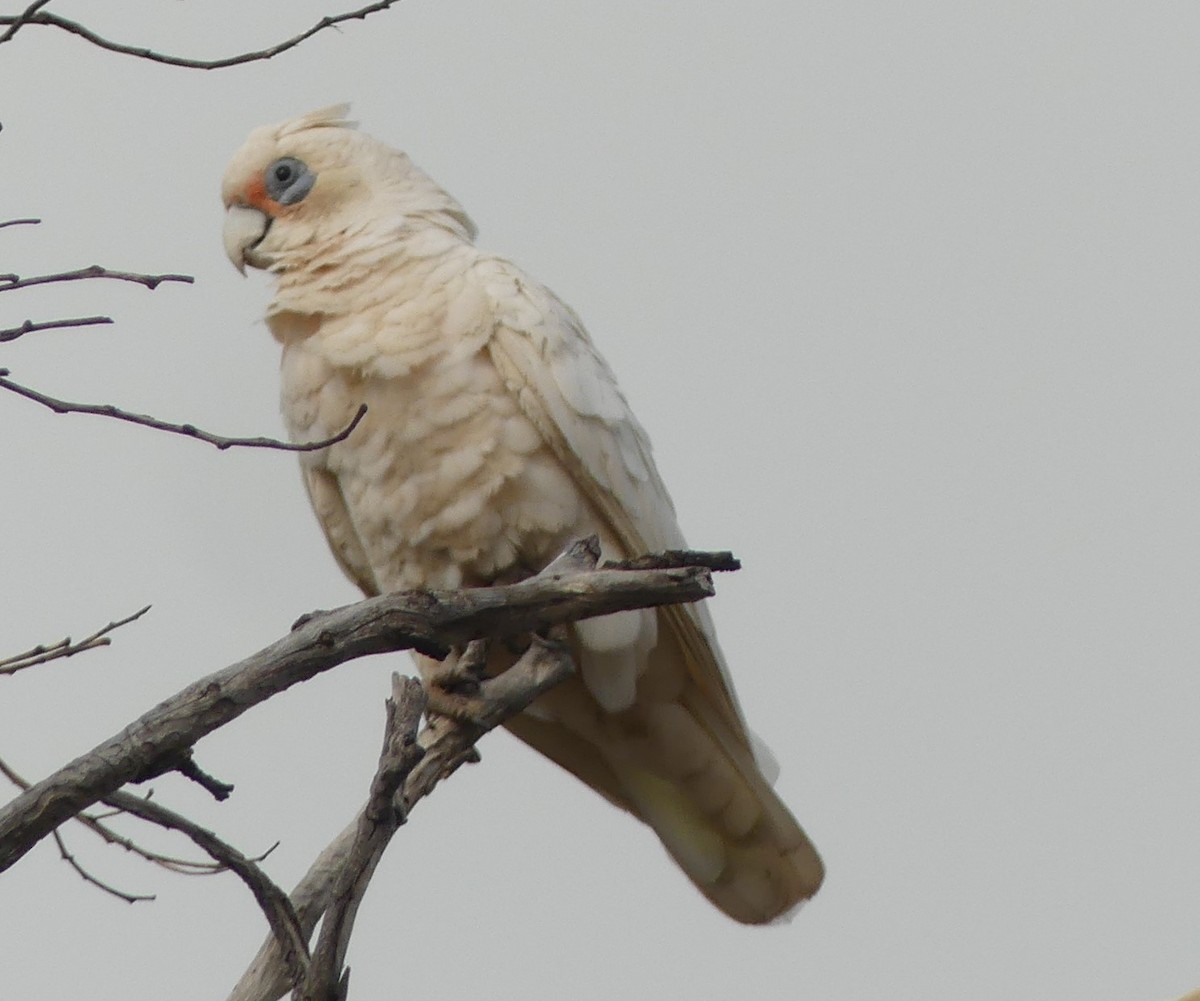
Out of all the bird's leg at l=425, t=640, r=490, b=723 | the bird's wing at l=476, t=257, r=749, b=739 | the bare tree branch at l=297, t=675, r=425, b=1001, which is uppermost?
the bird's wing at l=476, t=257, r=749, b=739

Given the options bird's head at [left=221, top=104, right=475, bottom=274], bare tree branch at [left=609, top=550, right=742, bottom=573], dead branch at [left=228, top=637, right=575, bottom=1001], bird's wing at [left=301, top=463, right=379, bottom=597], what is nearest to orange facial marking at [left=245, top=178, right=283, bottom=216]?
bird's head at [left=221, top=104, right=475, bottom=274]

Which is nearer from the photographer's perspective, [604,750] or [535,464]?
[535,464]

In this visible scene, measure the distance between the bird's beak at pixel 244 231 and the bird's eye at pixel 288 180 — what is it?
0.23ft

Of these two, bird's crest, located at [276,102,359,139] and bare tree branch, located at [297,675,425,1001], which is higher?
bird's crest, located at [276,102,359,139]

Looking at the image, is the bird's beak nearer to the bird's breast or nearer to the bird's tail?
the bird's breast

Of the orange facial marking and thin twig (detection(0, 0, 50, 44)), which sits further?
the orange facial marking

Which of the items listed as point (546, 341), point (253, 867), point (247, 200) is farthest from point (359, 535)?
point (253, 867)

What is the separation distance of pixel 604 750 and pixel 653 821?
22cm

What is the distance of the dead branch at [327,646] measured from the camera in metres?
2.13

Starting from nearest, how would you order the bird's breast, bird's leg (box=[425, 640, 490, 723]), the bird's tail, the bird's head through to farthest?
bird's leg (box=[425, 640, 490, 723]) < the bird's breast < the bird's tail < the bird's head

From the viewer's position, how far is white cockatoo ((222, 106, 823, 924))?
3.47 meters

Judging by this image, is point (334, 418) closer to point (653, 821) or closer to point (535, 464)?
point (535, 464)

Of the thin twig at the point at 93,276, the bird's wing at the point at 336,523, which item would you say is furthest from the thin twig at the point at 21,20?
the bird's wing at the point at 336,523

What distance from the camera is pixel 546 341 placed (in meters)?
3.49
